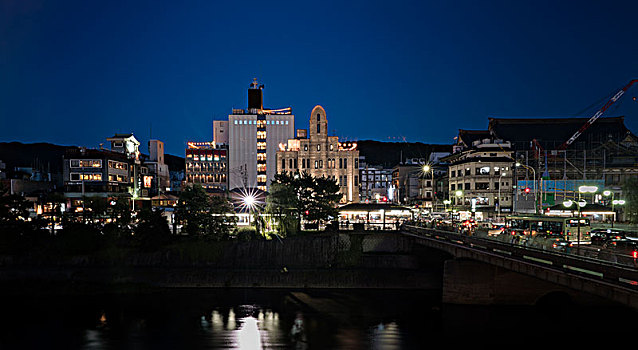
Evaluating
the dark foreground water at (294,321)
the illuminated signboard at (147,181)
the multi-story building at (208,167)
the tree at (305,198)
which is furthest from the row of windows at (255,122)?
the dark foreground water at (294,321)

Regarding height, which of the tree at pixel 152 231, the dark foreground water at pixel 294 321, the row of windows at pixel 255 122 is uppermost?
the row of windows at pixel 255 122

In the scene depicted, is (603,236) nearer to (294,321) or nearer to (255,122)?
(294,321)

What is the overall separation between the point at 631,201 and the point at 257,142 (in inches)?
3406

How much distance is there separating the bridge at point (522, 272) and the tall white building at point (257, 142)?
69.3 m

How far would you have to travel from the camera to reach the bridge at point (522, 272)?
795 inches

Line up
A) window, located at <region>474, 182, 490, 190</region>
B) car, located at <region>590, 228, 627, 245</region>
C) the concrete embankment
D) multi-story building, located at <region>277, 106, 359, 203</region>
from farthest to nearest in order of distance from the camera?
multi-story building, located at <region>277, 106, 359, 203</region> < window, located at <region>474, 182, 490, 190</region> < the concrete embankment < car, located at <region>590, 228, 627, 245</region>

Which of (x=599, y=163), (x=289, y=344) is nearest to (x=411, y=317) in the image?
(x=289, y=344)

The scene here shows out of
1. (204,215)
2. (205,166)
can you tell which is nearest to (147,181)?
(205,166)

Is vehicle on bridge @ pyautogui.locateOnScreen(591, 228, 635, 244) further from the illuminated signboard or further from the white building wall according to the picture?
the illuminated signboard

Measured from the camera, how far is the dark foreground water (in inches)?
1252

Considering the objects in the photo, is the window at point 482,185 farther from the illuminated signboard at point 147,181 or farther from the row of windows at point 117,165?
the illuminated signboard at point 147,181

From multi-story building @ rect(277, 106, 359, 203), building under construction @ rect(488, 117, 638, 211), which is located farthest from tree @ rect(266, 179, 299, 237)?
multi-story building @ rect(277, 106, 359, 203)

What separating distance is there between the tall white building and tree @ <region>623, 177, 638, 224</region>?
257 ft

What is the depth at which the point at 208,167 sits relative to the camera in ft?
370
